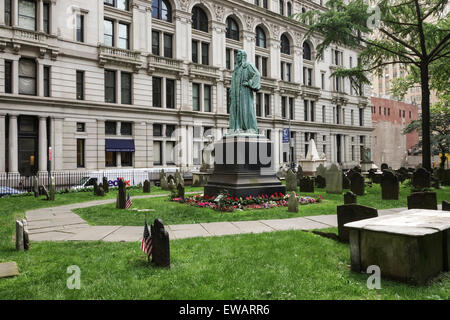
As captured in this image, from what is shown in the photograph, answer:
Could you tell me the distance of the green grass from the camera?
4.02 meters

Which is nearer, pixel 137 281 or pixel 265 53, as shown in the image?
pixel 137 281

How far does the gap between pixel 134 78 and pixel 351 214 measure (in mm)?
27524

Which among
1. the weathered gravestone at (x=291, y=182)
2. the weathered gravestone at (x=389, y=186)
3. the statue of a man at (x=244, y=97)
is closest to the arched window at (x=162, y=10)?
the statue of a man at (x=244, y=97)

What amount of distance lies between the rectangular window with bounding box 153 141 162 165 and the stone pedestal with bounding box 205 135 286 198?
738 inches

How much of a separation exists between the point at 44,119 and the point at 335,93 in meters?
39.4

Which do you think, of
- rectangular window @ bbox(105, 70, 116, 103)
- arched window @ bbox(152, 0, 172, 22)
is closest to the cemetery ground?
rectangular window @ bbox(105, 70, 116, 103)

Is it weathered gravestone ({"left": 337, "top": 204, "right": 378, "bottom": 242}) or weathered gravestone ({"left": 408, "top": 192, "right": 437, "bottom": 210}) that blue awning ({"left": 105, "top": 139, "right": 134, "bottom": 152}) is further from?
weathered gravestone ({"left": 337, "top": 204, "right": 378, "bottom": 242})

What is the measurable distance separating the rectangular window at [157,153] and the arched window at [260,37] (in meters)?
18.8

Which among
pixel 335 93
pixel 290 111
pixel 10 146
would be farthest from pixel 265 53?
pixel 10 146

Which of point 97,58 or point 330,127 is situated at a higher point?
point 97,58

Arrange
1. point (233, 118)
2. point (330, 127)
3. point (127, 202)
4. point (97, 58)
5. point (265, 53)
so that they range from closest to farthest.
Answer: point (127, 202), point (233, 118), point (97, 58), point (265, 53), point (330, 127)

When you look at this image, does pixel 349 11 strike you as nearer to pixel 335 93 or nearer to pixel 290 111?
pixel 290 111

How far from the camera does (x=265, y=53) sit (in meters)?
39.9

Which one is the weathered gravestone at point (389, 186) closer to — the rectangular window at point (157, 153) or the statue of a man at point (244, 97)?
the statue of a man at point (244, 97)
